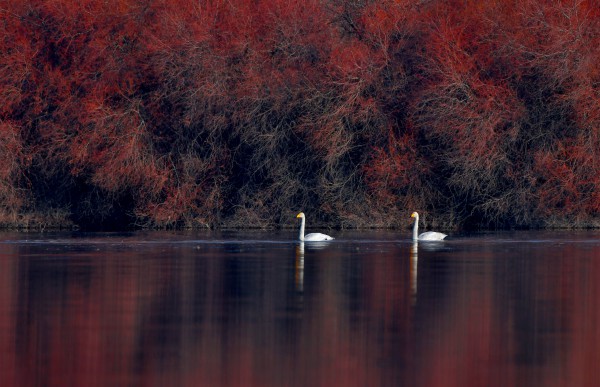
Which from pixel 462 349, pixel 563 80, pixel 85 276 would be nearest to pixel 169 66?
pixel 563 80

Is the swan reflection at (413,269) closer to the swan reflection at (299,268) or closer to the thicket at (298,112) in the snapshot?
the swan reflection at (299,268)

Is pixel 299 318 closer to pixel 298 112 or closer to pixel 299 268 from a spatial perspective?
pixel 299 268

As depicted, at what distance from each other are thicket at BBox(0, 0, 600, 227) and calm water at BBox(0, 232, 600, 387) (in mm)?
8368

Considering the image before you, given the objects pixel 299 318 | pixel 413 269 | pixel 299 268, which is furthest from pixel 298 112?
pixel 299 318

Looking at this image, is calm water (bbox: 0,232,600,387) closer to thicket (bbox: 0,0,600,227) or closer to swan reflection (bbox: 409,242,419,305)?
swan reflection (bbox: 409,242,419,305)

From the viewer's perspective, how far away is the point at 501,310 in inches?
664

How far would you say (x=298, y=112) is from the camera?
36.0 m

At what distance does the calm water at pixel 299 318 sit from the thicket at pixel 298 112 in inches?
329

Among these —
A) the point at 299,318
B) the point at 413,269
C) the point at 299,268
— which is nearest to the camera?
the point at 299,318

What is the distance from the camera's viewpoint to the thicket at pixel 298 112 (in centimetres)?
3419

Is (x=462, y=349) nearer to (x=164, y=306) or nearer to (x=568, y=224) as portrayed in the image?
(x=164, y=306)

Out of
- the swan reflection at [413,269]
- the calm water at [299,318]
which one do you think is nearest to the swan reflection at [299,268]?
the calm water at [299,318]

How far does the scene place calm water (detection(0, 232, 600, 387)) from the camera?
12594 mm

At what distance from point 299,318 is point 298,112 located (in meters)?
20.4
